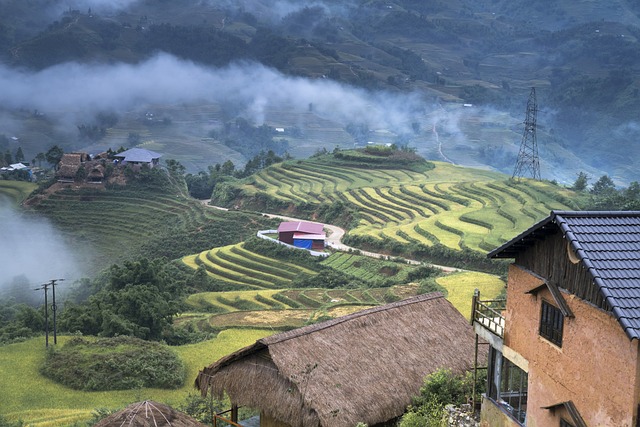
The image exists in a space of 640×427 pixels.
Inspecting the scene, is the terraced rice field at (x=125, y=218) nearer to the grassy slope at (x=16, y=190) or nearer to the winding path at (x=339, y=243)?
the winding path at (x=339, y=243)

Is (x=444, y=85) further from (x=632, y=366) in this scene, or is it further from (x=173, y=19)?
(x=632, y=366)

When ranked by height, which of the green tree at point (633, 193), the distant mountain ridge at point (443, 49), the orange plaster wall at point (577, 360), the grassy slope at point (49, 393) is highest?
the distant mountain ridge at point (443, 49)

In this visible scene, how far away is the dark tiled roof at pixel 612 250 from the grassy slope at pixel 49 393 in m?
12.7

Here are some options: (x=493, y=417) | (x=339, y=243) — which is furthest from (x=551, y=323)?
(x=339, y=243)

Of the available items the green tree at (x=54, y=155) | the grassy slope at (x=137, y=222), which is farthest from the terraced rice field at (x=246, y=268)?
the green tree at (x=54, y=155)

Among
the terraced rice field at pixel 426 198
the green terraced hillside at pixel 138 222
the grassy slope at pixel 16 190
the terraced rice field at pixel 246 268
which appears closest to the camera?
the terraced rice field at pixel 246 268

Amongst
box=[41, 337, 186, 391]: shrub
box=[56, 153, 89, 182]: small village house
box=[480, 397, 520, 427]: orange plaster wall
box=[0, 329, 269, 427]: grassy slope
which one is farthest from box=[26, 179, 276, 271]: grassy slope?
box=[480, 397, 520, 427]: orange plaster wall

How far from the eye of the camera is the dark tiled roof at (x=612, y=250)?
7641mm

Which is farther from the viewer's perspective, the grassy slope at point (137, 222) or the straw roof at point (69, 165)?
the straw roof at point (69, 165)

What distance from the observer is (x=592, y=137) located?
10062cm

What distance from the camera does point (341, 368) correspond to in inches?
470

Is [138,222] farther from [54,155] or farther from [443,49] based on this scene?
[443,49]

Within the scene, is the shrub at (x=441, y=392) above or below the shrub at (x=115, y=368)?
above

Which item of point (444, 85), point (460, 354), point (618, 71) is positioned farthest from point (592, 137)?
point (460, 354)
